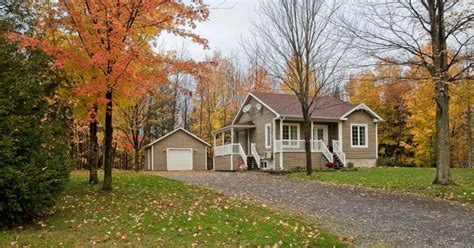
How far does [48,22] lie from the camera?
37.4ft

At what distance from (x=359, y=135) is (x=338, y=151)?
9.33ft

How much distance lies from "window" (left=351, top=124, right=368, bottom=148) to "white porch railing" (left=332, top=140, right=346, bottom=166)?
149cm

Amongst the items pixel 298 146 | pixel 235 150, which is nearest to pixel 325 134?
pixel 298 146

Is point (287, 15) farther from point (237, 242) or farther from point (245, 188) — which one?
point (237, 242)

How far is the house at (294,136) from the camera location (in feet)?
80.6

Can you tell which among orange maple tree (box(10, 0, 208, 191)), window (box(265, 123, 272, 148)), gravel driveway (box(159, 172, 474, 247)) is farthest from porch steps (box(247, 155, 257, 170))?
orange maple tree (box(10, 0, 208, 191))

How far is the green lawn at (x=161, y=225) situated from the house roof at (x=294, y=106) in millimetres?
15490

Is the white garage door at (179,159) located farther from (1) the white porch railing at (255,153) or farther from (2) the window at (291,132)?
(2) the window at (291,132)

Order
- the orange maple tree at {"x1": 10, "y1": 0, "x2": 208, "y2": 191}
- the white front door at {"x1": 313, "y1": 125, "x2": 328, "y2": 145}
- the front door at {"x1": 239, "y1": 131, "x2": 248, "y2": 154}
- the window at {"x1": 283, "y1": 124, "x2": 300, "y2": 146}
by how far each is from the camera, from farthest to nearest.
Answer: the front door at {"x1": 239, "y1": 131, "x2": 248, "y2": 154}, the white front door at {"x1": 313, "y1": 125, "x2": 328, "y2": 145}, the window at {"x1": 283, "y1": 124, "x2": 300, "y2": 146}, the orange maple tree at {"x1": 10, "y1": 0, "x2": 208, "y2": 191}

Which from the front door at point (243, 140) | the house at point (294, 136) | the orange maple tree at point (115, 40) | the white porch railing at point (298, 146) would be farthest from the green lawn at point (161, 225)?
the front door at point (243, 140)

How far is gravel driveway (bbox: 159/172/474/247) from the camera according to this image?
23.5 ft

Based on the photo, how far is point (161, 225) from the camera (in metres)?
7.44

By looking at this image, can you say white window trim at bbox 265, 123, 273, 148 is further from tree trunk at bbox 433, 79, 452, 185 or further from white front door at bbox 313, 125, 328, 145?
tree trunk at bbox 433, 79, 452, 185

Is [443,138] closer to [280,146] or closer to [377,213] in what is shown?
→ [377,213]
